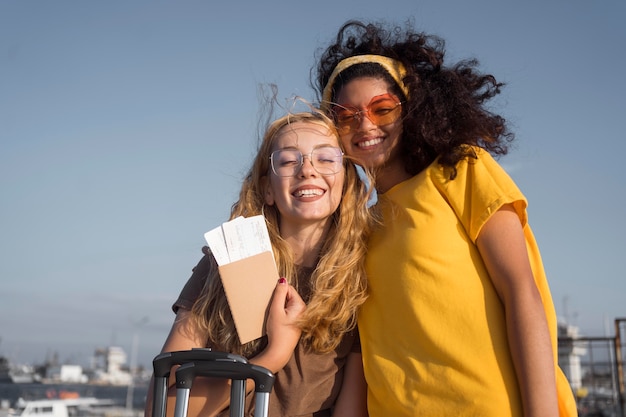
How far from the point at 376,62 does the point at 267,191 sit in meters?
0.85

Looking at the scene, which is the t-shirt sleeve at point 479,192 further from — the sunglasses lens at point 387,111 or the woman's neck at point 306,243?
the woman's neck at point 306,243

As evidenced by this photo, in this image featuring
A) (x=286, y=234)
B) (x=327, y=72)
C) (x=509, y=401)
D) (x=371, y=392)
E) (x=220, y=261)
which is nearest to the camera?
(x=509, y=401)

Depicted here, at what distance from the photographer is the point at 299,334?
9.11ft

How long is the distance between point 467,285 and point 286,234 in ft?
3.31

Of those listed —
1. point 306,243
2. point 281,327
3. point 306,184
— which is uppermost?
point 306,184

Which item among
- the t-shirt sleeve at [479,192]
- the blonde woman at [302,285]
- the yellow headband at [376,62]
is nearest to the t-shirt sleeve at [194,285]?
the blonde woman at [302,285]

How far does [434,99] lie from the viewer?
286 cm

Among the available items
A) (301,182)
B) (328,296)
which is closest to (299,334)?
(328,296)

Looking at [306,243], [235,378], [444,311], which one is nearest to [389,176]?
[306,243]

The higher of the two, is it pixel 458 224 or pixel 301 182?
pixel 301 182

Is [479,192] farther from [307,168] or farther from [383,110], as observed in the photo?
[307,168]

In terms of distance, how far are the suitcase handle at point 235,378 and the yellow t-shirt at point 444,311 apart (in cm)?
51

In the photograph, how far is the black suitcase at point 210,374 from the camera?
92.7 inches

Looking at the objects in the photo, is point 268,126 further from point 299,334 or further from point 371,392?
point 371,392
